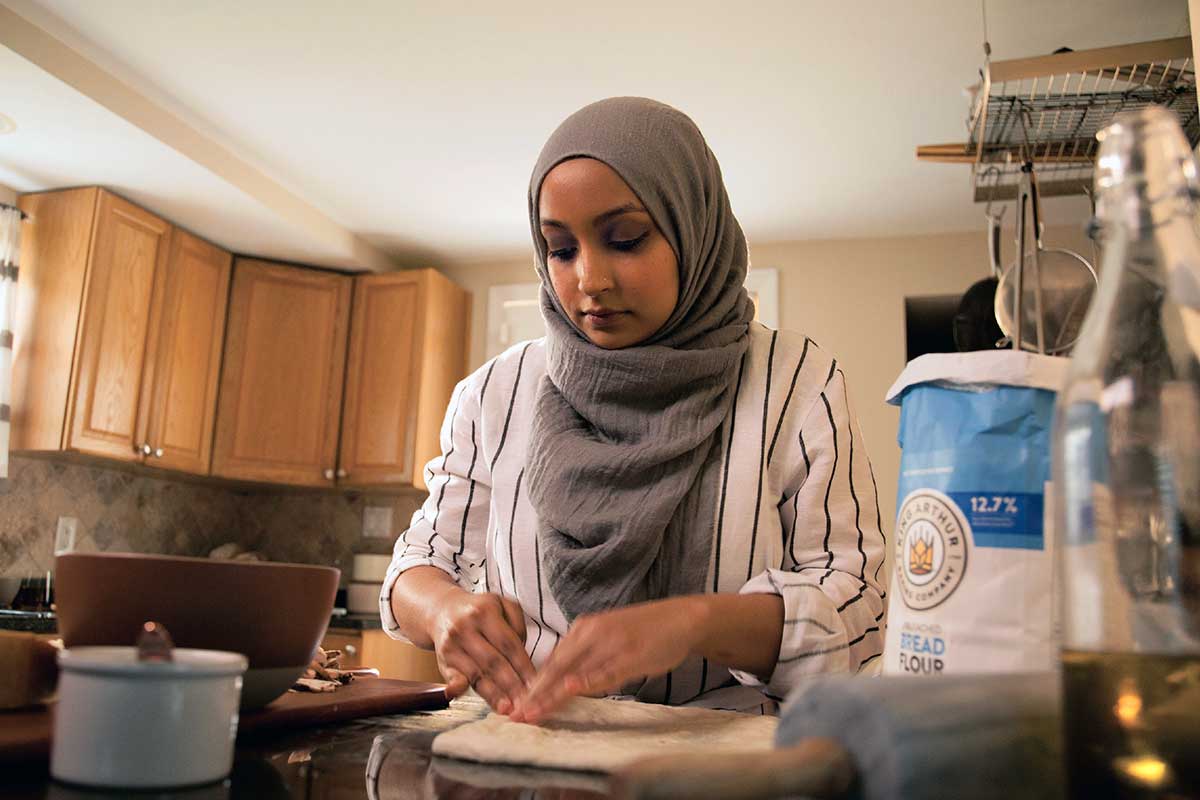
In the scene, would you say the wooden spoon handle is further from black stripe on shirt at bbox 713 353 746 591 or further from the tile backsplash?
the tile backsplash

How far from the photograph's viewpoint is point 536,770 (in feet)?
1.76

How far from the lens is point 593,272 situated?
38.2 inches

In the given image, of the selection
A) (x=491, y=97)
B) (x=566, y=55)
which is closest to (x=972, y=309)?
(x=566, y=55)

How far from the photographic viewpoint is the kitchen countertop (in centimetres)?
45

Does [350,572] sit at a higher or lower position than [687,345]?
lower

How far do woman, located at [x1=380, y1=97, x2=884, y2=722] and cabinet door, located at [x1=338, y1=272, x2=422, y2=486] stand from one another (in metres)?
2.90

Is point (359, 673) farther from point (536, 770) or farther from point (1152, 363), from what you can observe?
point (1152, 363)

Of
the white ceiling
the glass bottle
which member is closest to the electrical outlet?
the white ceiling

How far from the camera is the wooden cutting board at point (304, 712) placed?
18.9 inches

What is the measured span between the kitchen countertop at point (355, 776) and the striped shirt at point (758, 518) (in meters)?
0.35

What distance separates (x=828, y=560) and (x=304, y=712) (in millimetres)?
497

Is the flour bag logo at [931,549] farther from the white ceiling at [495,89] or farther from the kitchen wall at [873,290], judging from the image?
the kitchen wall at [873,290]

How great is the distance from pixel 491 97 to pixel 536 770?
2.62 m

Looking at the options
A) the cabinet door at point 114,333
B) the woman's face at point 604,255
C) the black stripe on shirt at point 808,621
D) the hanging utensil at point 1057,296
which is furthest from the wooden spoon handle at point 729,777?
the cabinet door at point 114,333
